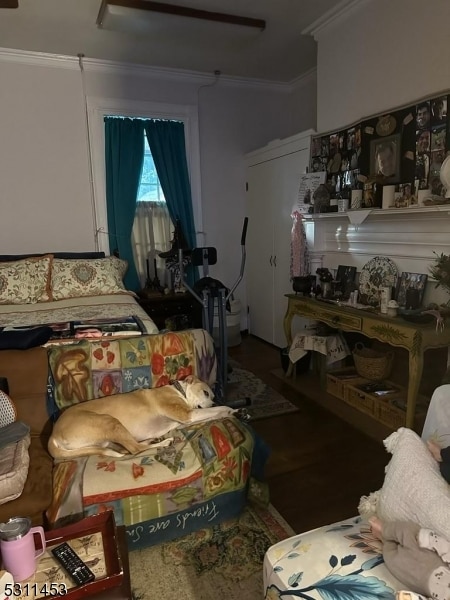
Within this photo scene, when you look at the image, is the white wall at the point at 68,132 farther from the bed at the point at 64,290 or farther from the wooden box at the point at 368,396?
the wooden box at the point at 368,396

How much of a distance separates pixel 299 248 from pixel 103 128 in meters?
2.16

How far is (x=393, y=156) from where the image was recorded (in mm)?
2676

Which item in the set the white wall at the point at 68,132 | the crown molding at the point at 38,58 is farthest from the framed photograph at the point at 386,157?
the crown molding at the point at 38,58

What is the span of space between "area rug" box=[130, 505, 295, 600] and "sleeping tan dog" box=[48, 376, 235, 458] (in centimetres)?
41

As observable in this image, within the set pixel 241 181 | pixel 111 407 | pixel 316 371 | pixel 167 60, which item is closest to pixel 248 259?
pixel 241 181

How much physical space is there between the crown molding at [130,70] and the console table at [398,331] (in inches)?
107

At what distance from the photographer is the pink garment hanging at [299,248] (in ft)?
11.8

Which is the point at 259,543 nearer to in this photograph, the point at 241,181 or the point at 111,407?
the point at 111,407

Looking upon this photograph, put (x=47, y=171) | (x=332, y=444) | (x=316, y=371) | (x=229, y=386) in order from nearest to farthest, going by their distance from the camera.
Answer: (x=332, y=444) → (x=229, y=386) → (x=316, y=371) → (x=47, y=171)

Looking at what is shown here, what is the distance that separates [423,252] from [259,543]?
1859mm

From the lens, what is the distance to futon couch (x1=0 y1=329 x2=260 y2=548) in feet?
4.93

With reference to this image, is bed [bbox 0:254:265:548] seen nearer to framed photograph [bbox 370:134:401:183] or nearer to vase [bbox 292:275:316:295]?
vase [bbox 292:275:316:295]

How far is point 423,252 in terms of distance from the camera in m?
2.55

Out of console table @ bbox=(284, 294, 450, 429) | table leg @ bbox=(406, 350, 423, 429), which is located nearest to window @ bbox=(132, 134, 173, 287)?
console table @ bbox=(284, 294, 450, 429)
